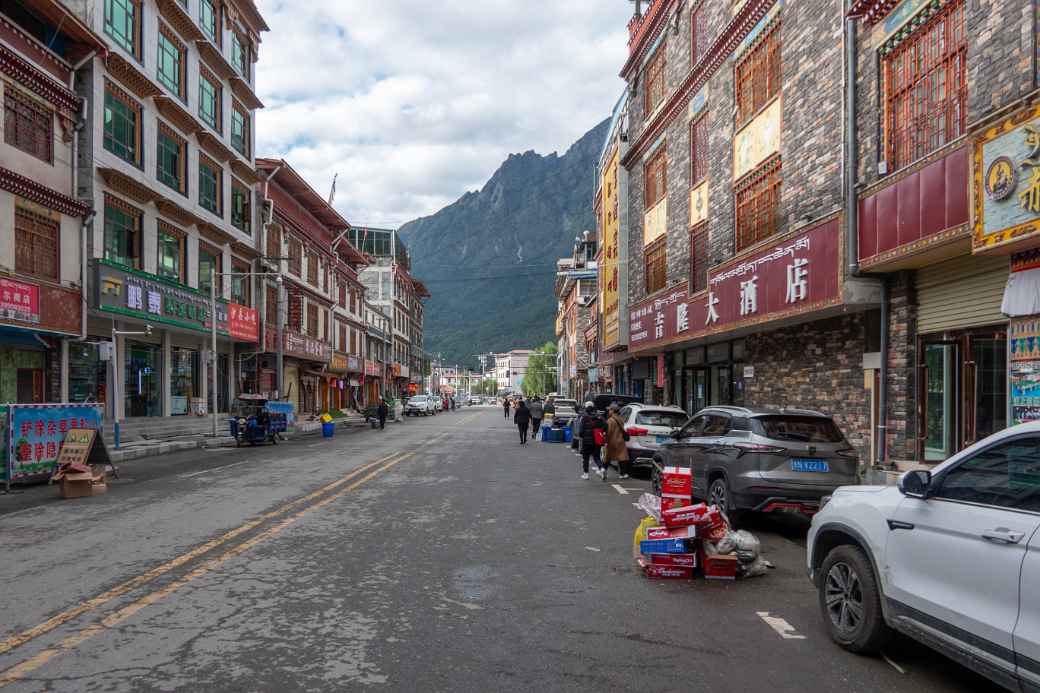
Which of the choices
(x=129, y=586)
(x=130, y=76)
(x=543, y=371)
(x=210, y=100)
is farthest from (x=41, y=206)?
(x=543, y=371)

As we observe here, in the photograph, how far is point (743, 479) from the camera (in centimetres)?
923

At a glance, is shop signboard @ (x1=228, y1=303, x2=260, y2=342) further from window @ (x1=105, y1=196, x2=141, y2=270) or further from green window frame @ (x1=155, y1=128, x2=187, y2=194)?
window @ (x1=105, y1=196, x2=141, y2=270)

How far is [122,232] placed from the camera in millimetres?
25172

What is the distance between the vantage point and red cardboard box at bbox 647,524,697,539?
274 inches

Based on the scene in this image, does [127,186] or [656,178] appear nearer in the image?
[127,186]

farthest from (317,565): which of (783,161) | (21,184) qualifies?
(21,184)

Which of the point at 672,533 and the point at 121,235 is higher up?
the point at 121,235

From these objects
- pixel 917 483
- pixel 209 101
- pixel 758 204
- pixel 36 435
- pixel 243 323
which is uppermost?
pixel 209 101

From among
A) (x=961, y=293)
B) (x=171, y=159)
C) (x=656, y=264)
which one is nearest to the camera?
(x=961, y=293)

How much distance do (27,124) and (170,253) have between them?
872 centimetres

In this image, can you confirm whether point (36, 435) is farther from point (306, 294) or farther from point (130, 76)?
point (306, 294)

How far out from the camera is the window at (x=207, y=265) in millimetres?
31281

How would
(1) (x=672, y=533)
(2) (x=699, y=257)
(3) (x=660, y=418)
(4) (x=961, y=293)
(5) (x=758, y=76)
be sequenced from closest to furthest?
1. (1) (x=672, y=533)
2. (4) (x=961, y=293)
3. (3) (x=660, y=418)
4. (5) (x=758, y=76)
5. (2) (x=699, y=257)

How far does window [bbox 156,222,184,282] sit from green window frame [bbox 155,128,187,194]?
5.89 ft
